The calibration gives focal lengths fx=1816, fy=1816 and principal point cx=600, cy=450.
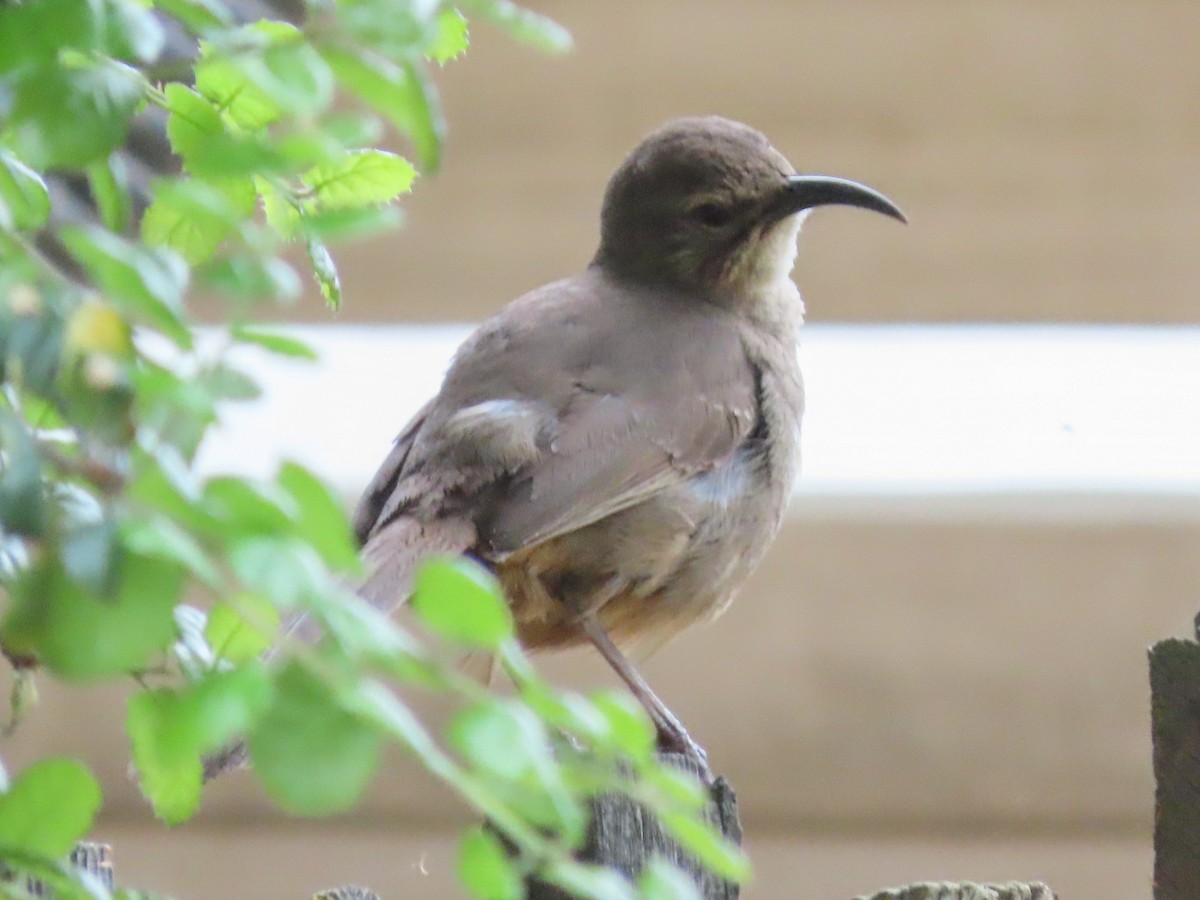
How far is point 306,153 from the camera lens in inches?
32.8

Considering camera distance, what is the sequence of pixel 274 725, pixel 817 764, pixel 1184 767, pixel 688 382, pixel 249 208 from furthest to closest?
1. pixel 817 764
2. pixel 688 382
3. pixel 1184 767
4. pixel 249 208
5. pixel 274 725

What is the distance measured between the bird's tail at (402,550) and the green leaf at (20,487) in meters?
1.29

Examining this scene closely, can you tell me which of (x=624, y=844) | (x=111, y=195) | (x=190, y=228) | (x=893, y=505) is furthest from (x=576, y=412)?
(x=893, y=505)

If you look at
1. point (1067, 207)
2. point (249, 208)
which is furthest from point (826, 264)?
point (249, 208)

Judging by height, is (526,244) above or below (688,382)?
above

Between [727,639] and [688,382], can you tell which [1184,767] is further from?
[727,639]

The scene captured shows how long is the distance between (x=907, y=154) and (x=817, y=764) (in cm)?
160

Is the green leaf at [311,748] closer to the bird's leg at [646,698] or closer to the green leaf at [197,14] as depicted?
the green leaf at [197,14]

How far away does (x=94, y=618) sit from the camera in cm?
78

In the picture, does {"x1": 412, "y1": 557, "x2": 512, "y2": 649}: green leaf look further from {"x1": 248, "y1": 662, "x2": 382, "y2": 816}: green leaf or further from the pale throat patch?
the pale throat patch

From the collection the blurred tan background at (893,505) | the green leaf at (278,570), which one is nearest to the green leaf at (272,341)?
the green leaf at (278,570)

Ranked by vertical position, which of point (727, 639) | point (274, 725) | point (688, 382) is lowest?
point (274, 725)

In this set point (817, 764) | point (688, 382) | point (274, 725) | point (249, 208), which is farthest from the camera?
point (817, 764)

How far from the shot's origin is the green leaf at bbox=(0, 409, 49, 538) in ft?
Answer: 2.67
